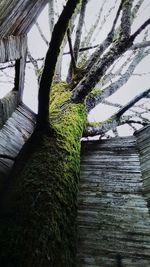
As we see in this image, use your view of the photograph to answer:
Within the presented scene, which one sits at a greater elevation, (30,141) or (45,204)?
(30,141)

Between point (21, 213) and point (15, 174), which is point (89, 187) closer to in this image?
point (15, 174)

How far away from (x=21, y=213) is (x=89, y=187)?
2.19m

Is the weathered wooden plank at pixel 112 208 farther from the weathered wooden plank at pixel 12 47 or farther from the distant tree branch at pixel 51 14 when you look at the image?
the distant tree branch at pixel 51 14

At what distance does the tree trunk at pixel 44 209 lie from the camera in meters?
2.10

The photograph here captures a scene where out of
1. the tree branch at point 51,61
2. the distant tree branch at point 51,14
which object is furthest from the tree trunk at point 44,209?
the distant tree branch at point 51,14

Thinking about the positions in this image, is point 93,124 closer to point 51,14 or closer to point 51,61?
point 51,61

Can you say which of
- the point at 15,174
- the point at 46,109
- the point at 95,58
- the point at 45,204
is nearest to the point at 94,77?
the point at 95,58

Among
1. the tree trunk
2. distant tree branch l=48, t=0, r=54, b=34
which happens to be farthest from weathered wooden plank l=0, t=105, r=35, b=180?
distant tree branch l=48, t=0, r=54, b=34

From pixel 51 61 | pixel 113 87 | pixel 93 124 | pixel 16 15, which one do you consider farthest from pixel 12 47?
pixel 113 87

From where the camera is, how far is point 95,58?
5.84m

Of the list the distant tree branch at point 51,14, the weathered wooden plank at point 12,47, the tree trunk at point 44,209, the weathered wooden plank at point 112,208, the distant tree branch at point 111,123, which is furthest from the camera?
the distant tree branch at point 51,14

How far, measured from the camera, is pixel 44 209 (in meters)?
2.41

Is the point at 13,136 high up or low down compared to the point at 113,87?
down

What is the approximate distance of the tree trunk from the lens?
6.88ft
